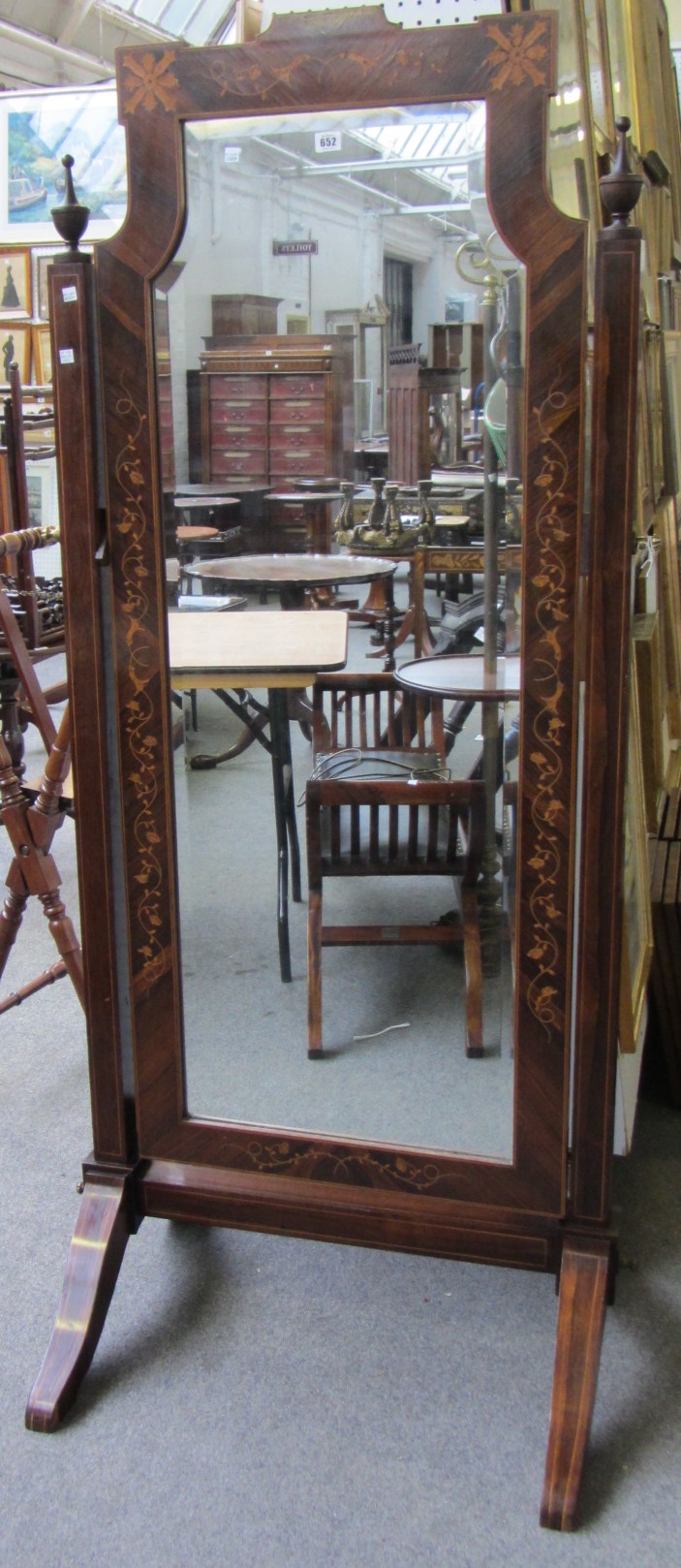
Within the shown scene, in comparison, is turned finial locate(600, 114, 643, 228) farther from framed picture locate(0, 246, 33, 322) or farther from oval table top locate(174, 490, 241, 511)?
framed picture locate(0, 246, 33, 322)

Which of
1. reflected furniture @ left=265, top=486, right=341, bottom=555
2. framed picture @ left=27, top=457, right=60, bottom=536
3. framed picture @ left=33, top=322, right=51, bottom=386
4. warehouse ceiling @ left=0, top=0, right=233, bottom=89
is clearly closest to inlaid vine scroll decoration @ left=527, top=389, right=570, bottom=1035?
reflected furniture @ left=265, top=486, right=341, bottom=555

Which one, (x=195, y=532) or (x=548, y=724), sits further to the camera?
(x=195, y=532)

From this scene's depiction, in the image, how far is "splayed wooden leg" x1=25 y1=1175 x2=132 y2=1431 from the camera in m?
1.56

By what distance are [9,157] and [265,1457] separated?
6.20 meters

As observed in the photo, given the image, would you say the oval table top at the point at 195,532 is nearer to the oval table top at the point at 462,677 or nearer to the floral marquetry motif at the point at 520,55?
the oval table top at the point at 462,677

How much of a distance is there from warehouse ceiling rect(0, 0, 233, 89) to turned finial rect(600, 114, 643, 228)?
24.1 ft

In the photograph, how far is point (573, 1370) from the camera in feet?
4.92

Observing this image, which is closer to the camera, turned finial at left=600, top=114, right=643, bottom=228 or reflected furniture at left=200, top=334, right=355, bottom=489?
turned finial at left=600, top=114, right=643, bottom=228

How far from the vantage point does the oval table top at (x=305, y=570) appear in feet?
5.66

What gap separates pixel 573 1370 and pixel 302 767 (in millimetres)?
811

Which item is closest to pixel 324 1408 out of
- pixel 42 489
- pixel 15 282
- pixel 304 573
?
pixel 304 573

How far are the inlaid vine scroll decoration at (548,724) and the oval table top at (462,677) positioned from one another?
56mm

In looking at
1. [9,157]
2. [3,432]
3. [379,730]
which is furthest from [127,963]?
[9,157]

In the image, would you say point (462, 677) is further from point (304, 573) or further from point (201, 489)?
point (201, 489)
